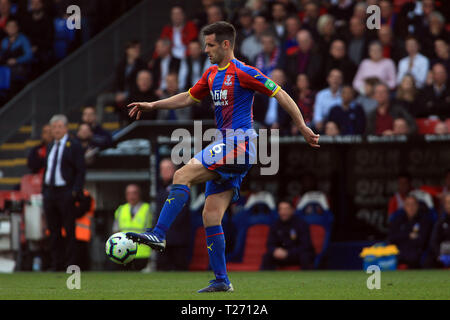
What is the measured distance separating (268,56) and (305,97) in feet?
4.25

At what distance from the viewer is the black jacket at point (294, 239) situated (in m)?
14.4

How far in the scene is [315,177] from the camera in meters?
15.3

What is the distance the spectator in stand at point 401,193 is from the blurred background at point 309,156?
0.06 ft

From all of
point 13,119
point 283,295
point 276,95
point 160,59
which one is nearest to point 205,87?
point 276,95

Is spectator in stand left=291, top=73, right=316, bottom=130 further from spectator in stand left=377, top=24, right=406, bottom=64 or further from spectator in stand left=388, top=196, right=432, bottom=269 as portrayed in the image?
spectator in stand left=388, top=196, right=432, bottom=269

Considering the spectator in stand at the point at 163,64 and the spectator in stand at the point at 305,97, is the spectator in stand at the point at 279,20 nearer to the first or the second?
the spectator in stand at the point at 163,64

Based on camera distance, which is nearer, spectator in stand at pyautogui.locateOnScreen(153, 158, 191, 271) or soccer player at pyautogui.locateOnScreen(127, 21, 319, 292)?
soccer player at pyautogui.locateOnScreen(127, 21, 319, 292)

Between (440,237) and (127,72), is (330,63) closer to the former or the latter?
(440,237)

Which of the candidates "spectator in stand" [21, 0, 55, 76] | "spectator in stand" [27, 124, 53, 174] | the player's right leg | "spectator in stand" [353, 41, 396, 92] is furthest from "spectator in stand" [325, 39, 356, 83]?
the player's right leg

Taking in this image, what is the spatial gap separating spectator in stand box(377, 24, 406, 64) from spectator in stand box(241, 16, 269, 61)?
2.08 meters

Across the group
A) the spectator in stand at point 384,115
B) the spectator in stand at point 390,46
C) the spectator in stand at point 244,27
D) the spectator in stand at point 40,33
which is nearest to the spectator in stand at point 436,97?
the spectator in stand at point 384,115

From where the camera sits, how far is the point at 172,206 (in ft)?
26.4

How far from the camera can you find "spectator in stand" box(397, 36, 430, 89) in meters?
15.5
